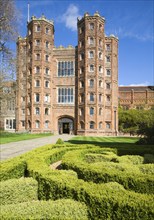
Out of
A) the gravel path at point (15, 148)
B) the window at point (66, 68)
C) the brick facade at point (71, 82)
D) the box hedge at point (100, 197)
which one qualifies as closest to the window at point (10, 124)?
the brick facade at point (71, 82)

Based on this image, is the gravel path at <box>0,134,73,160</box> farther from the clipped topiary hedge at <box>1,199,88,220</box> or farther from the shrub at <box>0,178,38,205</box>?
the clipped topiary hedge at <box>1,199,88,220</box>

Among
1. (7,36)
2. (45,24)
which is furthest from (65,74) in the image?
(7,36)

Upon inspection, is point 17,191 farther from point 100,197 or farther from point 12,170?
point 100,197

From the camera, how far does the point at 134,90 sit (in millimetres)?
67375

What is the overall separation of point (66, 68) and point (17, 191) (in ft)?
135

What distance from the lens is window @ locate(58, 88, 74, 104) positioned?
4541cm

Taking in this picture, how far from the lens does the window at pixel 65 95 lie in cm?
4541

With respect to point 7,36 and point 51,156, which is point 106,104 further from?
point 51,156

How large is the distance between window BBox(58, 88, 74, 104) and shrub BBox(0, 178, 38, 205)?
38.9 meters

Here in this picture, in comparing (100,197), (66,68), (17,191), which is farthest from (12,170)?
(66,68)

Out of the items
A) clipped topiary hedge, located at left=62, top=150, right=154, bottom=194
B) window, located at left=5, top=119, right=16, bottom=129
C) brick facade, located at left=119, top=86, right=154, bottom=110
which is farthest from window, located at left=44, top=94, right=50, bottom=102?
clipped topiary hedge, located at left=62, top=150, right=154, bottom=194

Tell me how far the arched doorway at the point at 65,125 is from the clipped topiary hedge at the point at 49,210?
40.1 metres

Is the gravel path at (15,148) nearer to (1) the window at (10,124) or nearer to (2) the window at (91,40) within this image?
(2) the window at (91,40)

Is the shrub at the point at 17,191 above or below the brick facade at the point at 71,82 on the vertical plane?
below
